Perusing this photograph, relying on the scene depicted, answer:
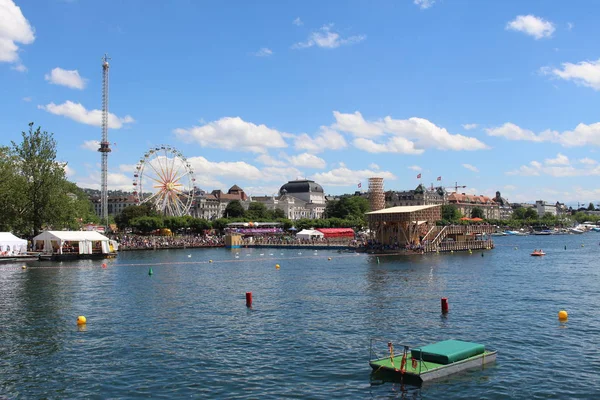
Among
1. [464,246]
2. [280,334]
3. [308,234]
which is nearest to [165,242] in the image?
[308,234]

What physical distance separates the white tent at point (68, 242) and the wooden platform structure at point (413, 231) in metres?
45.0

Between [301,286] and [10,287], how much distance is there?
82.0 feet

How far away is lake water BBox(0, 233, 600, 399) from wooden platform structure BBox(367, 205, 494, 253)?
123ft

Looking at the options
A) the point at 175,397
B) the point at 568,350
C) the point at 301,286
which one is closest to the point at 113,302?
the point at 301,286

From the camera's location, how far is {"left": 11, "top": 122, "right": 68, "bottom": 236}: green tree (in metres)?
88.0

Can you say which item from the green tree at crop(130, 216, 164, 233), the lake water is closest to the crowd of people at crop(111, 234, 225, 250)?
the green tree at crop(130, 216, 164, 233)

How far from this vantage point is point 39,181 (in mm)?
88250

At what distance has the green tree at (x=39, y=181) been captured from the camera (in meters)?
88.0

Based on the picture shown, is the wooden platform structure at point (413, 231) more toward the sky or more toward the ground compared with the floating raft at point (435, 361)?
more toward the sky

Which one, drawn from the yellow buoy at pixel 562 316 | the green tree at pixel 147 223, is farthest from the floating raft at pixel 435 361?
the green tree at pixel 147 223

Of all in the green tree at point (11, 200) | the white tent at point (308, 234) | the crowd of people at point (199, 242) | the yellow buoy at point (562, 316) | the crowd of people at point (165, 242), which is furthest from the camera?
the white tent at point (308, 234)

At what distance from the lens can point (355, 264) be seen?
239 ft

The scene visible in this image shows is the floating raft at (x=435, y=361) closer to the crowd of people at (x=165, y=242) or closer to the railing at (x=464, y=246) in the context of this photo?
the railing at (x=464, y=246)

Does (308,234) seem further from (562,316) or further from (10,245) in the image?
(562,316)
